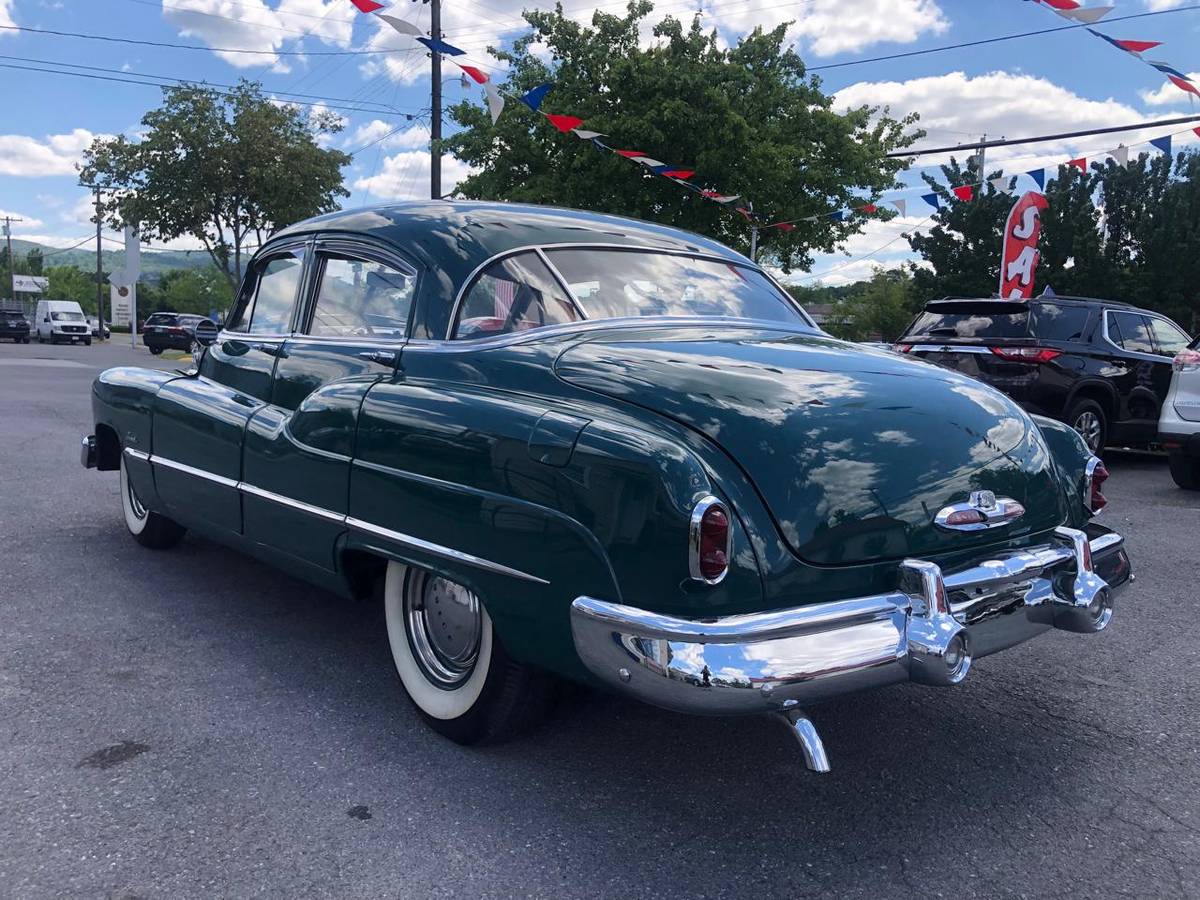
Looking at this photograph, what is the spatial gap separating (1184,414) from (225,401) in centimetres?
742

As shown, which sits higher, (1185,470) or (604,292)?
(604,292)

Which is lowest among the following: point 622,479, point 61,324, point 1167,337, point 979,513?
point 61,324

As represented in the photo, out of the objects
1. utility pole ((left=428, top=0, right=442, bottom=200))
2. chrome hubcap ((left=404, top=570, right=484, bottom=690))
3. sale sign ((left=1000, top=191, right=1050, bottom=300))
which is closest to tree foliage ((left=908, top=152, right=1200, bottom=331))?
sale sign ((left=1000, top=191, right=1050, bottom=300))

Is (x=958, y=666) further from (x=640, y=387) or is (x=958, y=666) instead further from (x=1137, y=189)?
(x=1137, y=189)

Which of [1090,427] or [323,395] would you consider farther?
[1090,427]

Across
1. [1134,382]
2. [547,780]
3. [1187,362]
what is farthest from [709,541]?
[1134,382]

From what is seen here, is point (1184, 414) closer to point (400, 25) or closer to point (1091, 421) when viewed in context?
point (1091, 421)

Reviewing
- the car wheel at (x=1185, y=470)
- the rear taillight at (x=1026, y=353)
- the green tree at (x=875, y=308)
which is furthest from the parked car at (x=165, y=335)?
the green tree at (x=875, y=308)

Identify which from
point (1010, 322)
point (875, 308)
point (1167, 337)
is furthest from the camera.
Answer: point (875, 308)

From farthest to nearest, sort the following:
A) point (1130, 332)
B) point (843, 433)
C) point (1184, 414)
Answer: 1. point (1130, 332)
2. point (1184, 414)
3. point (843, 433)

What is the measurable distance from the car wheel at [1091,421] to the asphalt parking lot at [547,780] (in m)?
5.43

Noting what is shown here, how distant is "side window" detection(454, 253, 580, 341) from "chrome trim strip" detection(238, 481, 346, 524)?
28.2 inches

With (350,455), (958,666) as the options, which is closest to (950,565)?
(958,666)

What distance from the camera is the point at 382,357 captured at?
344 cm
